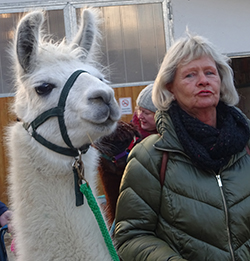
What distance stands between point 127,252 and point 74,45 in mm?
1232

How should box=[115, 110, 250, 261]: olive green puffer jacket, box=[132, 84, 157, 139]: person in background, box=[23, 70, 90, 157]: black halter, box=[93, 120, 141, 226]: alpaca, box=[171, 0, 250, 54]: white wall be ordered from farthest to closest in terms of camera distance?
box=[171, 0, 250, 54]: white wall → box=[132, 84, 157, 139]: person in background → box=[93, 120, 141, 226]: alpaca → box=[23, 70, 90, 157]: black halter → box=[115, 110, 250, 261]: olive green puffer jacket

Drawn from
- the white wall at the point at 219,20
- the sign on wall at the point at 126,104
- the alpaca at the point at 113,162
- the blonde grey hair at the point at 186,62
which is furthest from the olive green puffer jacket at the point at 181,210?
the white wall at the point at 219,20

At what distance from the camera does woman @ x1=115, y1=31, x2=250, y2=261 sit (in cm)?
169

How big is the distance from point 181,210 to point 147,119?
1787 mm

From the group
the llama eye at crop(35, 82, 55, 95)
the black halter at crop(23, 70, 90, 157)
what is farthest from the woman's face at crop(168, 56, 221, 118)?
the llama eye at crop(35, 82, 55, 95)

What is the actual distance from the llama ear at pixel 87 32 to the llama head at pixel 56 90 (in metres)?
0.19

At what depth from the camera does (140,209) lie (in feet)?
5.79

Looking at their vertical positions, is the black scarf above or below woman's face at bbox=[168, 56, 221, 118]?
below

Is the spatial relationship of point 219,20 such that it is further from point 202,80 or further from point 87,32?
point 202,80

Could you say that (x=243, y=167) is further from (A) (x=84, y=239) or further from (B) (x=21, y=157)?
(B) (x=21, y=157)

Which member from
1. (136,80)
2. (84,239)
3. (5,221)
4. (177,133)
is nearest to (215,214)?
(177,133)

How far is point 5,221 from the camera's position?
257 cm

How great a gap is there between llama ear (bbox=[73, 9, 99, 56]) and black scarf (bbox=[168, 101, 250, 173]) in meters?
0.68

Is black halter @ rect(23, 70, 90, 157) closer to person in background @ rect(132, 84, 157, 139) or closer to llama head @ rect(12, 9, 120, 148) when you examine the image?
llama head @ rect(12, 9, 120, 148)
